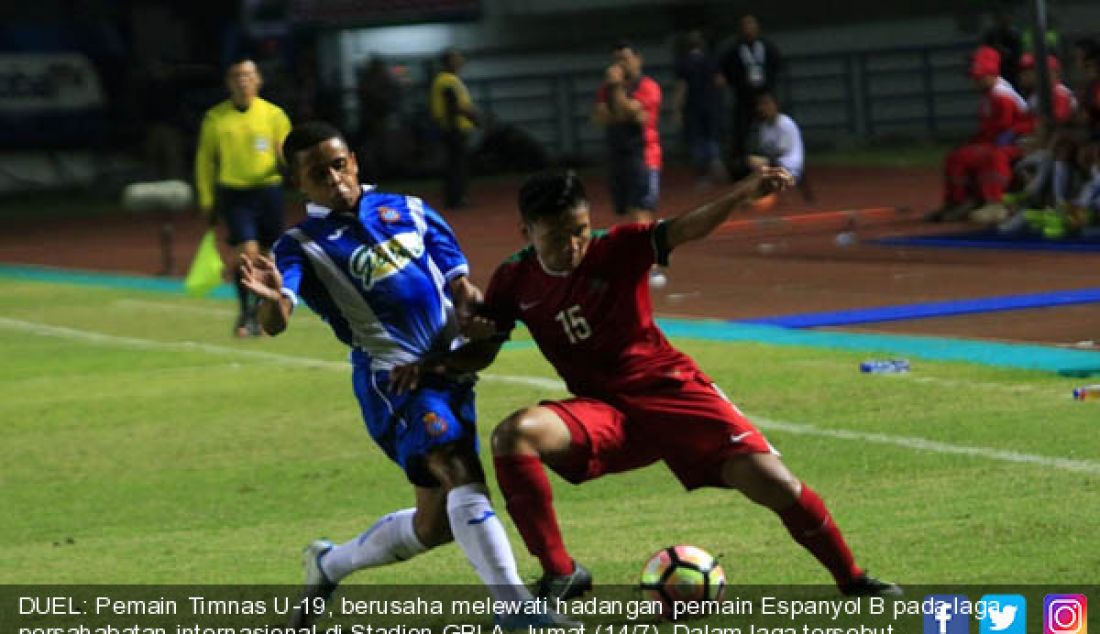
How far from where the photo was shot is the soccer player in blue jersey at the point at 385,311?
7.95 m

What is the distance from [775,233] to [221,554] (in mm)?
17368

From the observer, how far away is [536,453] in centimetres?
784

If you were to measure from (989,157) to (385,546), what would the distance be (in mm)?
17850

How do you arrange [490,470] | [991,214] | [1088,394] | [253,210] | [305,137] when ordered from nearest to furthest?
[305,137]
[490,470]
[1088,394]
[253,210]
[991,214]

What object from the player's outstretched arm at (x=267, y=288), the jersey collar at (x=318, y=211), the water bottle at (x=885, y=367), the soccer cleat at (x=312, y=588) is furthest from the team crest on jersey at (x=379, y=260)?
the water bottle at (x=885, y=367)

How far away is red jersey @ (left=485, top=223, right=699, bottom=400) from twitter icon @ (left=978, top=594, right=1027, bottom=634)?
4.18ft

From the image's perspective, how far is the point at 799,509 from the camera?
314 inches

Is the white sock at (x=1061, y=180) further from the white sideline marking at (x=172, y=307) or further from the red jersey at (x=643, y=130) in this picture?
the white sideline marking at (x=172, y=307)

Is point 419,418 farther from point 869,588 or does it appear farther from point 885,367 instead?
point 885,367

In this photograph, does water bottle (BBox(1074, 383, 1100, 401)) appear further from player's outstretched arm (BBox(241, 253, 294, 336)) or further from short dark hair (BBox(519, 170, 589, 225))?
player's outstretched arm (BBox(241, 253, 294, 336))

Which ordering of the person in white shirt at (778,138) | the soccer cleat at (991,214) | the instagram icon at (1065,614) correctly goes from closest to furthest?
1. the instagram icon at (1065,614)
2. the soccer cleat at (991,214)
3. the person in white shirt at (778,138)

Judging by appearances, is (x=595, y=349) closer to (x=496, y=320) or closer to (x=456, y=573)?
(x=496, y=320)

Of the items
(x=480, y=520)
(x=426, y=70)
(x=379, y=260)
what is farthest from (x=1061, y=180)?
(x=426, y=70)

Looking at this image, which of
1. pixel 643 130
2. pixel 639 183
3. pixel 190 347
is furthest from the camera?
pixel 643 130
